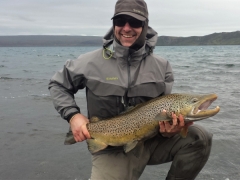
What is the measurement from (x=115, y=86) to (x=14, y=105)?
25.5 ft

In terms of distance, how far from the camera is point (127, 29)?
4055 mm

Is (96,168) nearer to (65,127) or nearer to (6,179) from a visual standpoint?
(6,179)

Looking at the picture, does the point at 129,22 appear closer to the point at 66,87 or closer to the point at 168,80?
the point at 168,80

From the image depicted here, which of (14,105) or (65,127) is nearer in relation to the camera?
(65,127)

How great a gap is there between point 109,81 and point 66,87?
0.62m

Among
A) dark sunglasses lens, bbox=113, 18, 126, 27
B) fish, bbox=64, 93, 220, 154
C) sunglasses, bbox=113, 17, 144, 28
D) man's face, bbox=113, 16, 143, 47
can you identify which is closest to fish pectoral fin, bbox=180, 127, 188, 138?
fish, bbox=64, 93, 220, 154

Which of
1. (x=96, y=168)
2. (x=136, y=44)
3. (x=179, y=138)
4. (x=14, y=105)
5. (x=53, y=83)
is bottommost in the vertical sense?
(x=14, y=105)

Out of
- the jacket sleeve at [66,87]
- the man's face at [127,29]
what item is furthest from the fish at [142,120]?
the man's face at [127,29]

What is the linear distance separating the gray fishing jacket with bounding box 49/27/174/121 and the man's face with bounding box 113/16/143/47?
131mm

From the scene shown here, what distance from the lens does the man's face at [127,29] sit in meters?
4.03

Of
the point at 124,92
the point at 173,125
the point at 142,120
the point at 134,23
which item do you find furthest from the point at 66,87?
the point at 173,125

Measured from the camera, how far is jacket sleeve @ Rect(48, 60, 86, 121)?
404 cm

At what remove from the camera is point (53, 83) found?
13.7 ft

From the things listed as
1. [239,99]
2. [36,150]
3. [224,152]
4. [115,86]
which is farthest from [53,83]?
[239,99]
